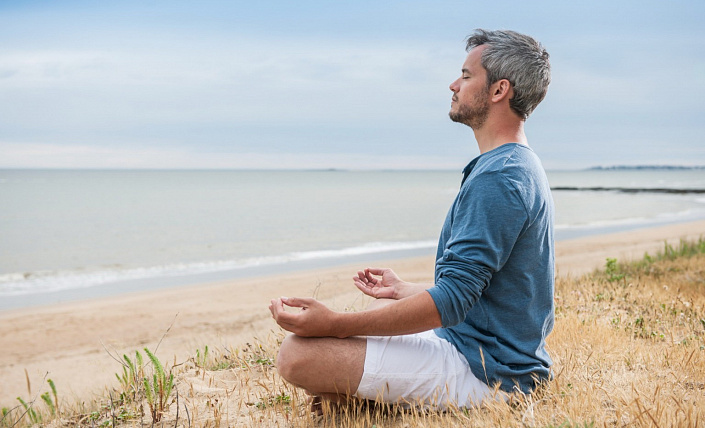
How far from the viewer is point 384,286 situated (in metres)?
3.49

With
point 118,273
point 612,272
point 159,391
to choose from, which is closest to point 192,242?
point 118,273

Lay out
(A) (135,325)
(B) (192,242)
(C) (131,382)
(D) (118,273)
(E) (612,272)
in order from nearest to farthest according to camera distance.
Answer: (C) (131,382), (E) (612,272), (A) (135,325), (D) (118,273), (B) (192,242)

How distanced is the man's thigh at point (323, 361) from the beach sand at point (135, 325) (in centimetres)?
314

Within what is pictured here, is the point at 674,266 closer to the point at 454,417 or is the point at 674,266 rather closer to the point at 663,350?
the point at 663,350

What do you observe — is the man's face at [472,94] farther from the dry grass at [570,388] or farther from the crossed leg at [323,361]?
the dry grass at [570,388]

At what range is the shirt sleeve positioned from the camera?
8.59 feet

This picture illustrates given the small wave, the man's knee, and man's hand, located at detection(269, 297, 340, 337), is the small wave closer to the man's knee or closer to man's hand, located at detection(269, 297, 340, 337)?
the man's knee

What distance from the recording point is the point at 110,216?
3981 centimetres

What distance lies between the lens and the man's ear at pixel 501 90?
2.89 metres

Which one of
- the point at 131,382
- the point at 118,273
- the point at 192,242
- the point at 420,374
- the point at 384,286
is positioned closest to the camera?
the point at 420,374

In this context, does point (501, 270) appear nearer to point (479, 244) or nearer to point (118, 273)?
point (479, 244)

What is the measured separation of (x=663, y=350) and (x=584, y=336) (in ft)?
1.89

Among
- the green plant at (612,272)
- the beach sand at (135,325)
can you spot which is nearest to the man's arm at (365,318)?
the beach sand at (135,325)

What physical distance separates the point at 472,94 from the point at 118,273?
56.3 feet
